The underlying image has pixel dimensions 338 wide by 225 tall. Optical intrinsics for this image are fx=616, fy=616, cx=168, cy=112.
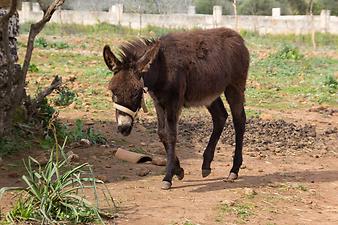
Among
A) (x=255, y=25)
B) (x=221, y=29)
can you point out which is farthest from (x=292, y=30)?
(x=221, y=29)

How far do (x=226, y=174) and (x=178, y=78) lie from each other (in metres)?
1.66

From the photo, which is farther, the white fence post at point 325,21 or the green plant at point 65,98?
the white fence post at point 325,21

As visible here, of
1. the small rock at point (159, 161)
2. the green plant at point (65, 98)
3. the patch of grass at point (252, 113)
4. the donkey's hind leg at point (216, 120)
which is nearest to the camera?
the donkey's hind leg at point (216, 120)

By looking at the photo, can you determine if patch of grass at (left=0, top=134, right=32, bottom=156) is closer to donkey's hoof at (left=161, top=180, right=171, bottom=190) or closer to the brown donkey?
the brown donkey

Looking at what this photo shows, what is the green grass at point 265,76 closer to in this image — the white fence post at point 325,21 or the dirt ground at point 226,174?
the dirt ground at point 226,174

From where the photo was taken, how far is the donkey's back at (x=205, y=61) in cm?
675

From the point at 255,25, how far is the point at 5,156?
32174 mm

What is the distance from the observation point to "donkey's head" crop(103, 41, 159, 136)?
6180mm

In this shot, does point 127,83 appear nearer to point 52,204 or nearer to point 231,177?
point 52,204

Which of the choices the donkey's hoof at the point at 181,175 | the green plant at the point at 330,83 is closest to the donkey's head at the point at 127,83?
the donkey's hoof at the point at 181,175

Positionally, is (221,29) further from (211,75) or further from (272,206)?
(272,206)

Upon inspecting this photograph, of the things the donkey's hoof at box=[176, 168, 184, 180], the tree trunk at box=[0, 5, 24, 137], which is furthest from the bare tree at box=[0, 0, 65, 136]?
the donkey's hoof at box=[176, 168, 184, 180]

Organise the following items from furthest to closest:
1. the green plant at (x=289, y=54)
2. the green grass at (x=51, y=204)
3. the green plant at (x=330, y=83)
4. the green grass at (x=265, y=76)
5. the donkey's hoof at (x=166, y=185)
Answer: the green plant at (x=289, y=54)
the green plant at (x=330, y=83)
the green grass at (x=265, y=76)
the donkey's hoof at (x=166, y=185)
the green grass at (x=51, y=204)

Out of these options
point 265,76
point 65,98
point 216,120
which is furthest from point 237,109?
point 265,76
